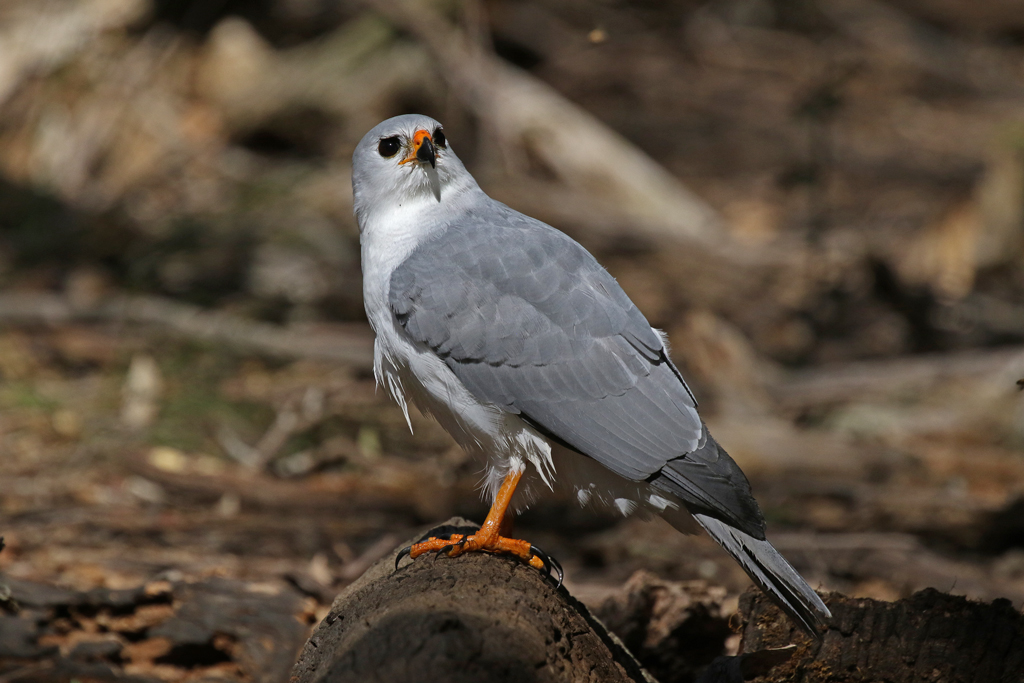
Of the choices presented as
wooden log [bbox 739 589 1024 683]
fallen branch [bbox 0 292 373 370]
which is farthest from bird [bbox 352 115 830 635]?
fallen branch [bbox 0 292 373 370]

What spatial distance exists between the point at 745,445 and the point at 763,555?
3193 millimetres

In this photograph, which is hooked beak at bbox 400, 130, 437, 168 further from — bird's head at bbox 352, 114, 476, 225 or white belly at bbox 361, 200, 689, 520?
white belly at bbox 361, 200, 689, 520

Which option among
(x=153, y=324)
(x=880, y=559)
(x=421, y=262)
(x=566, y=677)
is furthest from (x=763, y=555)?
(x=153, y=324)

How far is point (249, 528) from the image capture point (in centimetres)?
511

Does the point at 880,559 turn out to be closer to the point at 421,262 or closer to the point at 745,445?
the point at 745,445

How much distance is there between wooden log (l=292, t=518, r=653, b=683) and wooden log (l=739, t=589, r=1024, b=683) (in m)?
0.55

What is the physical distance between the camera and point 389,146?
3.59 meters

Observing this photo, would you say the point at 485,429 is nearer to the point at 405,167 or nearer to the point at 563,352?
the point at 563,352

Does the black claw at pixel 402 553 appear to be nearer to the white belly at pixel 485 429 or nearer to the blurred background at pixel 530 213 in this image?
the white belly at pixel 485 429

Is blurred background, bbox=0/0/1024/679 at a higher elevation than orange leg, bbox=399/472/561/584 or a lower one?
lower

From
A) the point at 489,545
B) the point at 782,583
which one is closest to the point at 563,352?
the point at 489,545

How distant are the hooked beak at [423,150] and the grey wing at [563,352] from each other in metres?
0.40

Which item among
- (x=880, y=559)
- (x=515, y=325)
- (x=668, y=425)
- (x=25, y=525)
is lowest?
(x=880, y=559)

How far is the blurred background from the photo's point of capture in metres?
5.26
